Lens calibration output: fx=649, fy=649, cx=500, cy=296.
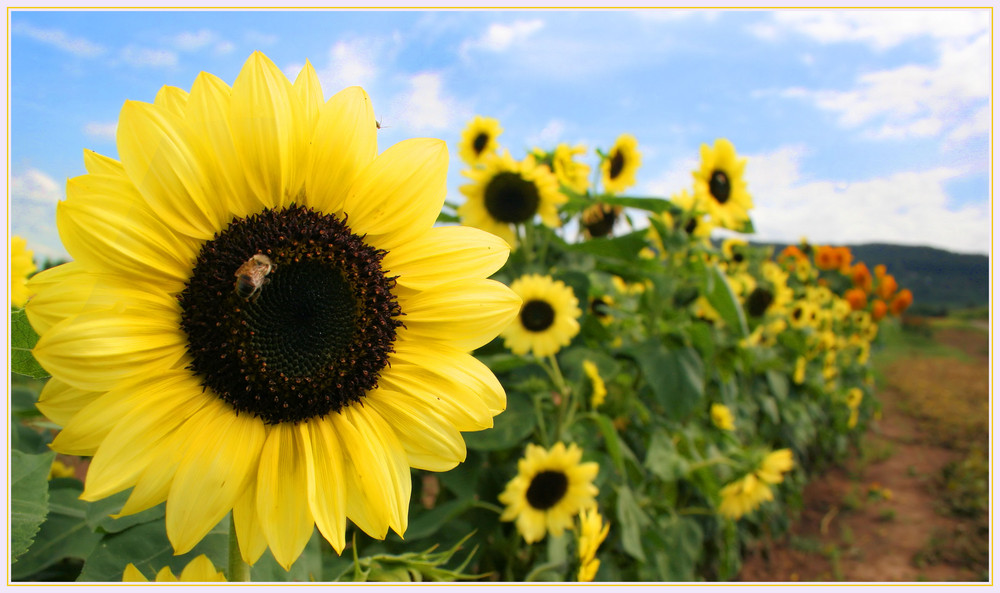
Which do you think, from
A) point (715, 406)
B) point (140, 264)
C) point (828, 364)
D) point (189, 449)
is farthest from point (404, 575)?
point (828, 364)

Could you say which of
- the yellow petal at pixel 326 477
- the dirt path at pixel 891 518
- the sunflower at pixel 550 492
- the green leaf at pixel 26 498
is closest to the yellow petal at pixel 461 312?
the yellow petal at pixel 326 477

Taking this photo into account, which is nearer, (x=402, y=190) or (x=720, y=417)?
(x=402, y=190)

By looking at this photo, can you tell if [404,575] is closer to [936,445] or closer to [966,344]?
[936,445]

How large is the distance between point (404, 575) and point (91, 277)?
0.52 m

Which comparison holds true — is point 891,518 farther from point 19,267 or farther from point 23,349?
point 23,349

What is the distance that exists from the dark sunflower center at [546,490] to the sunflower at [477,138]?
65.1 inches

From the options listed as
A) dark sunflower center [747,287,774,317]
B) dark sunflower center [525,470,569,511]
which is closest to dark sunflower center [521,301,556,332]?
dark sunflower center [525,470,569,511]

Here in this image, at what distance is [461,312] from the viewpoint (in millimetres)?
697

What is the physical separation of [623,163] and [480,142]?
2.46ft

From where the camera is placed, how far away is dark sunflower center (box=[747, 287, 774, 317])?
417 cm

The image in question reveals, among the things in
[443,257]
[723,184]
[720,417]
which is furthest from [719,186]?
[443,257]

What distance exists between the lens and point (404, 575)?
33.1 inches

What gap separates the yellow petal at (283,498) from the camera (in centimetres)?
63

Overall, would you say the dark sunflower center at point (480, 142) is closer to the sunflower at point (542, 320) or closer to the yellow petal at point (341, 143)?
the sunflower at point (542, 320)
